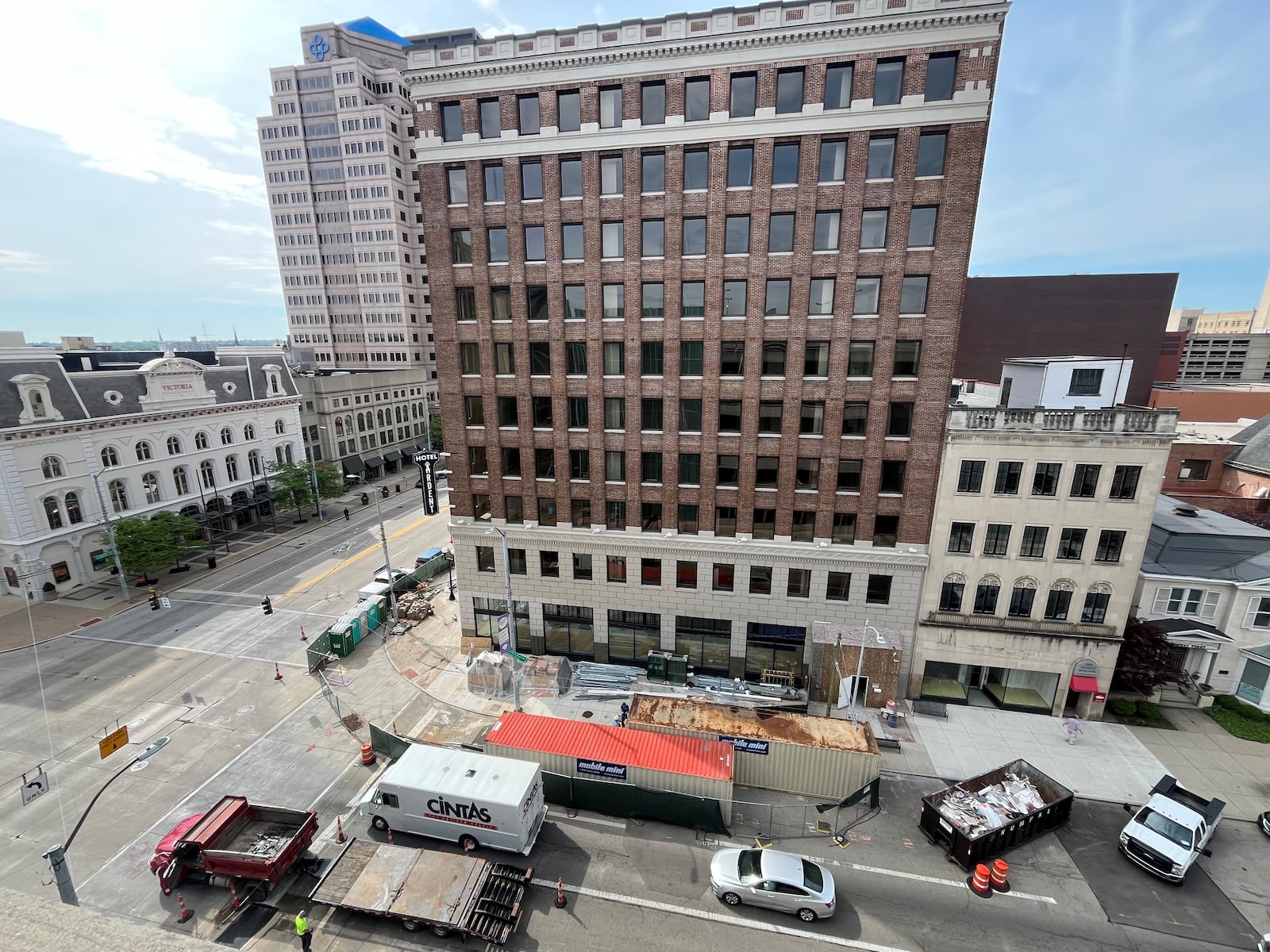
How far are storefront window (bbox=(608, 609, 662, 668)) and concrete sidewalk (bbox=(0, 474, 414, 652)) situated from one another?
38245mm

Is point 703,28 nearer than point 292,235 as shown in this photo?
Yes

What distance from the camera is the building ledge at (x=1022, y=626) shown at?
2734cm

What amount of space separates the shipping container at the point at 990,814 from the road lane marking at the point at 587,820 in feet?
40.4

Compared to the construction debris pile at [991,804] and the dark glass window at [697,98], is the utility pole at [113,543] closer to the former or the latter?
the dark glass window at [697,98]

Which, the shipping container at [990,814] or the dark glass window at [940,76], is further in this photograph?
the dark glass window at [940,76]

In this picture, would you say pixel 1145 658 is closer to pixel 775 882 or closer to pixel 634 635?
pixel 775 882

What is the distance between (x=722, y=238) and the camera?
26.8 metres

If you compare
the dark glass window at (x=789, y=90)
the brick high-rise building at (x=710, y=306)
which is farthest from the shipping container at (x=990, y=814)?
the dark glass window at (x=789, y=90)

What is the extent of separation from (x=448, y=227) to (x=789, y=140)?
→ 18305 millimetres

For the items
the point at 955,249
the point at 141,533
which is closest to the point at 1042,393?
the point at 955,249

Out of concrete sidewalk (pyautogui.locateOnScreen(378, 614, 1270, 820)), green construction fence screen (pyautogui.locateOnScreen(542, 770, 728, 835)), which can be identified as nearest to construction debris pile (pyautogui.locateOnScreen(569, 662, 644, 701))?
concrete sidewalk (pyautogui.locateOnScreen(378, 614, 1270, 820))

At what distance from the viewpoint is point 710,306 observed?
1086 inches

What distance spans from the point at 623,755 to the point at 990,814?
14534 mm

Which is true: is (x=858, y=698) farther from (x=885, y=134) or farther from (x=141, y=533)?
(x=141, y=533)
